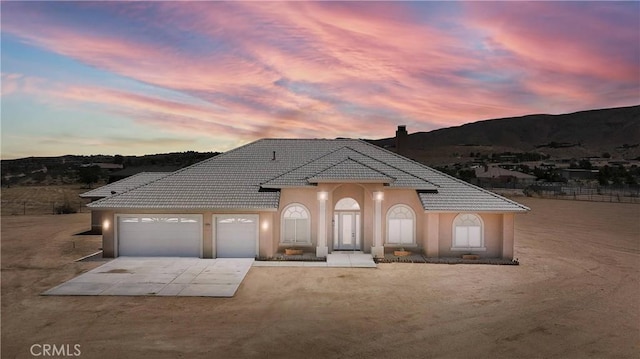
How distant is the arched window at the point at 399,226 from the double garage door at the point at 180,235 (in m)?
6.50

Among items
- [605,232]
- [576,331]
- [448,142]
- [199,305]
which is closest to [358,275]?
[199,305]

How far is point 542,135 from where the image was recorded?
173375 mm

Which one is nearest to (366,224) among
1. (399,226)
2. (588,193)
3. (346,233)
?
(346,233)

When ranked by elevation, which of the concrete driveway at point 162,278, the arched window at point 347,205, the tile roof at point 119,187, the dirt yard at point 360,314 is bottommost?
the dirt yard at point 360,314

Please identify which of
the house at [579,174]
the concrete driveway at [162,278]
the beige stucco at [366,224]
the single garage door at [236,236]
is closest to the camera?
the concrete driveway at [162,278]

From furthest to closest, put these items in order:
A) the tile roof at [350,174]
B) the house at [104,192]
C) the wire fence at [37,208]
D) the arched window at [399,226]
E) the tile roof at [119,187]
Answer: the wire fence at [37,208] < the tile roof at [119,187] < the house at [104,192] < the arched window at [399,226] < the tile roof at [350,174]

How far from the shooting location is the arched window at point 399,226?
21.1m

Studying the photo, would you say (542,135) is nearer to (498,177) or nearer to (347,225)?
(498,177)

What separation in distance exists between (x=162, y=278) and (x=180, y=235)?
400cm

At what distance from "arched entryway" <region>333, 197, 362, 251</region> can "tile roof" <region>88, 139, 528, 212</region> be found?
66.8 inches

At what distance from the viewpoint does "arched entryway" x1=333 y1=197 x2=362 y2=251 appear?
70.1 feet

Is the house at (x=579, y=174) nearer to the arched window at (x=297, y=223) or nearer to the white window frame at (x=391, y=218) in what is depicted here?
the white window frame at (x=391, y=218)

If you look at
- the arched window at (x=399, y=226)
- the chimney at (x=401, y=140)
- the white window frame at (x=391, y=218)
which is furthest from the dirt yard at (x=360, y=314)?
the chimney at (x=401, y=140)

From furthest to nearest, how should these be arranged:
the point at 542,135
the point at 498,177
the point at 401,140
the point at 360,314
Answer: the point at 542,135, the point at 498,177, the point at 401,140, the point at 360,314
